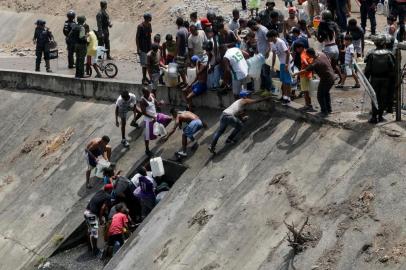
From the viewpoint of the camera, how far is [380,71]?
46.1ft

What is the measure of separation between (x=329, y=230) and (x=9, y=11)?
24.6 meters

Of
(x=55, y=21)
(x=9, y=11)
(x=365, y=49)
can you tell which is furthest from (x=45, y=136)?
(x=9, y=11)

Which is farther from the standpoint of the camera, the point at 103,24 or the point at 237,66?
the point at 103,24

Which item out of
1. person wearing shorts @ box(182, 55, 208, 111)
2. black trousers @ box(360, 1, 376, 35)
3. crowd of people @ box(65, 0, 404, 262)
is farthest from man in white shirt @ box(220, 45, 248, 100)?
black trousers @ box(360, 1, 376, 35)

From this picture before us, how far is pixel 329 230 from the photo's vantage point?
12.5 metres

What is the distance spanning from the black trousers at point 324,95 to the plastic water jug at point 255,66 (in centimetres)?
197

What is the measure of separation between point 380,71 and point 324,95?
4.73 ft

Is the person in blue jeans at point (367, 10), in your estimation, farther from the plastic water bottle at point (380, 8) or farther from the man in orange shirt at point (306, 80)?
the man in orange shirt at point (306, 80)

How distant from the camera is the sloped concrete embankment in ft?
39.6

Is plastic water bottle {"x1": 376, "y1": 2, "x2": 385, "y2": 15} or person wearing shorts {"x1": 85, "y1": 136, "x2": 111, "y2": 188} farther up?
plastic water bottle {"x1": 376, "y1": 2, "x2": 385, "y2": 15}

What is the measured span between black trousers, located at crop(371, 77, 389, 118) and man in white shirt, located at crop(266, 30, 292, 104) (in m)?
2.37

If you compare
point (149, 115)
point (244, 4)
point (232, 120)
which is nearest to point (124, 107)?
point (149, 115)

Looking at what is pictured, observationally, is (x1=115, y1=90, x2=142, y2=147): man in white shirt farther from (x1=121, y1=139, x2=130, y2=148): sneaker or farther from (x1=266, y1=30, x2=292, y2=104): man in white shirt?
(x1=266, y1=30, x2=292, y2=104): man in white shirt

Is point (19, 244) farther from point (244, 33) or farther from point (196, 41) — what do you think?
point (244, 33)
